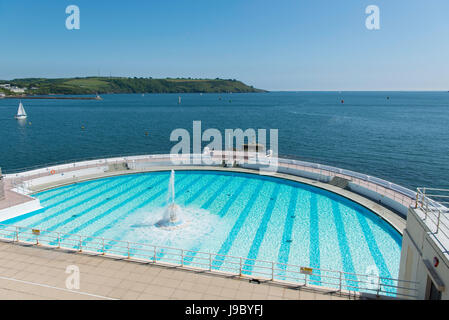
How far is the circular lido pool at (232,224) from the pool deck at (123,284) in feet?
4.91

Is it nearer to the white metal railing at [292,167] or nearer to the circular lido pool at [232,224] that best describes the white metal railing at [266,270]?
the circular lido pool at [232,224]

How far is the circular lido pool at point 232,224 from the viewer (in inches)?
564

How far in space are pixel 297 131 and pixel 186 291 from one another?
59.2 meters

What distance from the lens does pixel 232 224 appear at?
17891mm

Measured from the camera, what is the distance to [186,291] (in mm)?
8883

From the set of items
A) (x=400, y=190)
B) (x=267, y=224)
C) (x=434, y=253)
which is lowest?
(x=267, y=224)

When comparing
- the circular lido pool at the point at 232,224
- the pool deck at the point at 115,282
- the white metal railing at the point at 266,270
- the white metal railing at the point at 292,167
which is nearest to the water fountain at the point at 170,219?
the circular lido pool at the point at 232,224

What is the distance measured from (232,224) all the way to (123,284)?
9388mm

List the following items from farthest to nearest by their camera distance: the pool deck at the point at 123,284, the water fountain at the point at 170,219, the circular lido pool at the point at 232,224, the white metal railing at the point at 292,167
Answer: the white metal railing at the point at 292,167 < the water fountain at the point at 170,219 < the circular lido pool at the point at 232,224 < the pool deck at the point at 123,284

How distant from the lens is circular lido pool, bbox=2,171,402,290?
14336mm

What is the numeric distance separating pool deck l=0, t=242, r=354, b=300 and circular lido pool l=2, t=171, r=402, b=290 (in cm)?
150
